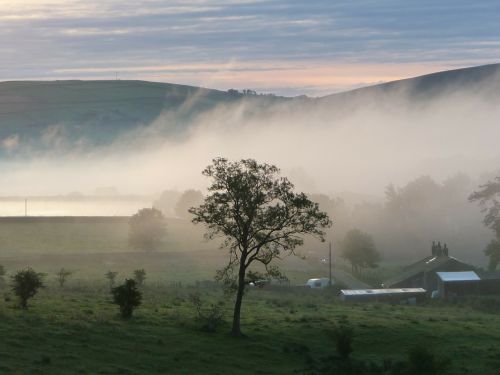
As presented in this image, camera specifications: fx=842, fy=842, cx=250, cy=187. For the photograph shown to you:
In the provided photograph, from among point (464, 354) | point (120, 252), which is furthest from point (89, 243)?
point (464, 354)

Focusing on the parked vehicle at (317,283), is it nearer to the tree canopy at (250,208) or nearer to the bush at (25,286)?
the tree canopy at (250,208)

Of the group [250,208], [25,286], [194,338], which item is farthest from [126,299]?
[250,208]

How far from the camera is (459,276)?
10988 centimetres

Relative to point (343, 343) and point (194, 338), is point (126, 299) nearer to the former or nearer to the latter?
point (194, 338)

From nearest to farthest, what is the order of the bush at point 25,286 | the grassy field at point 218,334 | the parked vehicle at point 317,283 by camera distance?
the grassy field at point 218,334 → the bush at point 25,286 → the parked vehicle at point 317,283

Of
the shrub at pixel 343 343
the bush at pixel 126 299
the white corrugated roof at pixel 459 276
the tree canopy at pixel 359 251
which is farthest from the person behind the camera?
the tree canopy at pixel 359 251

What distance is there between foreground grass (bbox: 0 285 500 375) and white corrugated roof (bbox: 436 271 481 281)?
1205 inches

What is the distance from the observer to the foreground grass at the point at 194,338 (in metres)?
48.7

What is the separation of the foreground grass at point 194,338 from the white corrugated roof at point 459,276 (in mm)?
30598

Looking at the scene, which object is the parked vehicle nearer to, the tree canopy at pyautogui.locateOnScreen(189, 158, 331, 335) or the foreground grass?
the foreground grass

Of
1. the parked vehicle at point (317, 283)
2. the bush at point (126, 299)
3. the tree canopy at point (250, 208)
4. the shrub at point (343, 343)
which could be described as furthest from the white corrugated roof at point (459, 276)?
the bush at point (126, 299)

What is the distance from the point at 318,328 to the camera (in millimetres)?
63469

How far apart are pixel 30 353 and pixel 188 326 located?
1501 centimetres

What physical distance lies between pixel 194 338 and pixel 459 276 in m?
61.6
